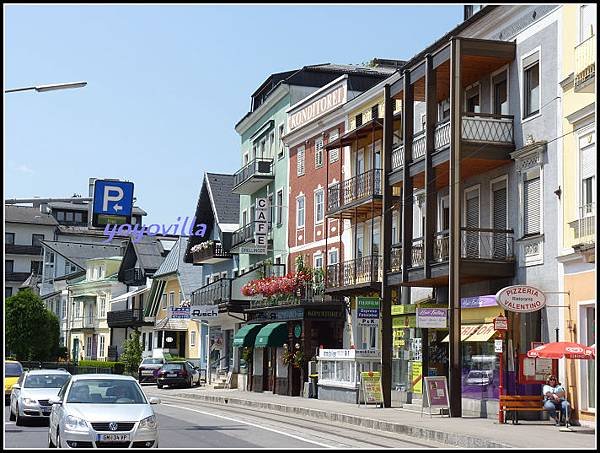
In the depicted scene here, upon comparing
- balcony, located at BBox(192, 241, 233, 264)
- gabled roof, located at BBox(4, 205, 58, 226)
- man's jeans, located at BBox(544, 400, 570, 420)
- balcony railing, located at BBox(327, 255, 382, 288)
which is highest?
gabled roof, located at BBox(4, 205, 58, 226)

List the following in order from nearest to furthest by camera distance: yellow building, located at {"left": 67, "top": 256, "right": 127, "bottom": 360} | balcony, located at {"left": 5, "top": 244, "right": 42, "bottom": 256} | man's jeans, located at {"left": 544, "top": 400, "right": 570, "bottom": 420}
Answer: man's jeans, located at {"left": 544, "top": 400, "right": 570, "bottom": 420} < yellow building, located at {"left": 67, "top": 256, "right": 127, "bottom": 360} < balcony, located at {"left": 5, "top": 244, "right": 42, "bottom": 256}

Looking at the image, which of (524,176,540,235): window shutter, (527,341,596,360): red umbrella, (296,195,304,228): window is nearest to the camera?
(527,341,596,360): red umbrella

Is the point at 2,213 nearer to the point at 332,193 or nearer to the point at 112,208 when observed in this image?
the point at 112,208

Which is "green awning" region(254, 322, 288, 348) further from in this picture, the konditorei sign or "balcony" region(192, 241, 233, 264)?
the konditorei sign

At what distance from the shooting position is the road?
20578 mm

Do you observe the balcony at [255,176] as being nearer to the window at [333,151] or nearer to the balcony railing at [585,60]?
the window at [333,151]

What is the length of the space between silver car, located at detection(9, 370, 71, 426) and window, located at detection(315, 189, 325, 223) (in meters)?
18.3

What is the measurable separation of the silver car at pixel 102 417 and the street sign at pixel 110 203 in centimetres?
1021

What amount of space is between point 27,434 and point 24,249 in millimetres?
98166

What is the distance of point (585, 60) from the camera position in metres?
24.3

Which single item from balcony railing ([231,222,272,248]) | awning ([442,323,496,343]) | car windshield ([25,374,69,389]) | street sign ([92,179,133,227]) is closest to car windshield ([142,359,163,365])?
balcony railing ([231,222,272,248])

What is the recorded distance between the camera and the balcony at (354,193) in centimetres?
3653

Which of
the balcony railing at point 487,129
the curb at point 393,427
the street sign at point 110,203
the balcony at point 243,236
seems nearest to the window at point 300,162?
the balcony at point 243,236

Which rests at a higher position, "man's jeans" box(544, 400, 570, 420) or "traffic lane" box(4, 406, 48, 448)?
"man's jeans" box(544, 400, 570, 420)
